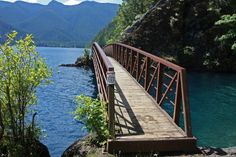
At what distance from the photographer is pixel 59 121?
22094mm

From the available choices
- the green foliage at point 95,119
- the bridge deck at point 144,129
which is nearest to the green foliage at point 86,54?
the bridge deck at point 144,129

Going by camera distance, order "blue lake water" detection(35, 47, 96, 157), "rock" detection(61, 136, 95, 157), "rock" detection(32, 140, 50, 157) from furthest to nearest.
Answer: "blue lake water" detection(35, 47, 96, 157)
"rock" detection(32, 140, 50, 157)
"rock" detection(61, 136, 95, 157)

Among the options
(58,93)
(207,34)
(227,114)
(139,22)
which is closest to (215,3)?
(207,34)

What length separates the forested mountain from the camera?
5044 cm

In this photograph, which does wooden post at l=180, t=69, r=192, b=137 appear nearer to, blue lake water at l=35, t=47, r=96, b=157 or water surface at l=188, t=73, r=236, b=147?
blue lake water at l=35, t=47, r=96, b=157

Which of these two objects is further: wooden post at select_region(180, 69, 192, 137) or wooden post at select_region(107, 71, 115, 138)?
wooden post at select_region(180, 69, 192, 137)

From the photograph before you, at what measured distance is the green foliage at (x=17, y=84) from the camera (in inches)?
416

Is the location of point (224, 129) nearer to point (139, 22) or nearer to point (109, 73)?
point (109, 73)

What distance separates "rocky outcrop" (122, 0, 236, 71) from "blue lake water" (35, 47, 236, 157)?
799 cm

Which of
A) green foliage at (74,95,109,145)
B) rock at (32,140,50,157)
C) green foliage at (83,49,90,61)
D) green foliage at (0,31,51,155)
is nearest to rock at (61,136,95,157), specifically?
green foliage at (74,95,109,145)

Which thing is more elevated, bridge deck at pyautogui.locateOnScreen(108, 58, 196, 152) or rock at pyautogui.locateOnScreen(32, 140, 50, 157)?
bridge deck at pyautogui.locateOnScreen(108, 58, 196, 152)

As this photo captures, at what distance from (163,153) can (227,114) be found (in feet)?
47.4

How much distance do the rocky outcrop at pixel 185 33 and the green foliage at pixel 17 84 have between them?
134 feet

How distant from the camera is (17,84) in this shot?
1065 cm
